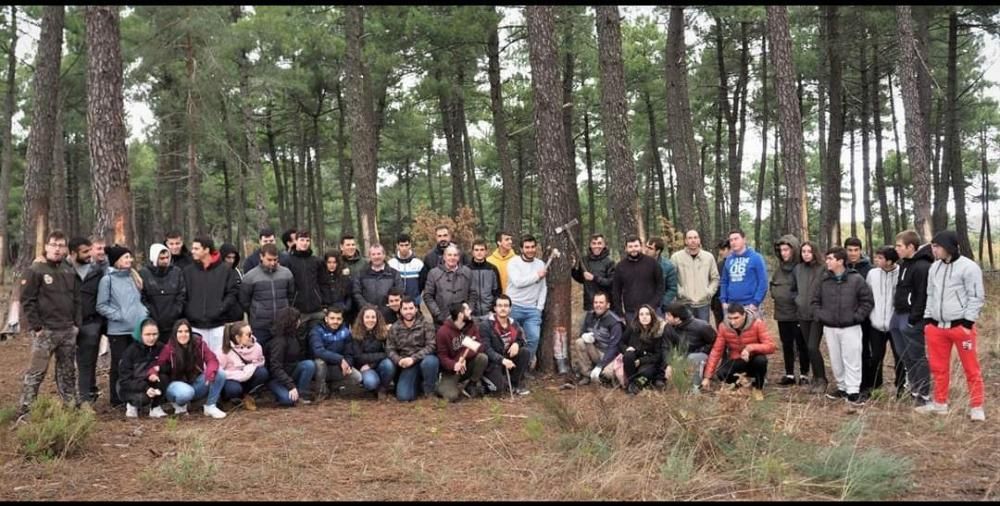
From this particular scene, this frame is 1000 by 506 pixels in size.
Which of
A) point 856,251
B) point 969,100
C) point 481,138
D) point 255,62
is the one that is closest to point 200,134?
point 255,62

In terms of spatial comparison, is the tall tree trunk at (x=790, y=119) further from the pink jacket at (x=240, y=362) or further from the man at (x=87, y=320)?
the man at (x=87, y=320)

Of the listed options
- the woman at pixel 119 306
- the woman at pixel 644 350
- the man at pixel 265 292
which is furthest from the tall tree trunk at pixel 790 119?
the woman at pixel 119 306

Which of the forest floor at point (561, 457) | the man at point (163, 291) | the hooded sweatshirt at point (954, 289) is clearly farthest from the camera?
the man at point (163, 291)

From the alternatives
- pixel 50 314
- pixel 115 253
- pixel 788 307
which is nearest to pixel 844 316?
pixel 788 307

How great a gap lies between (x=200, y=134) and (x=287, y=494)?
1487 cm

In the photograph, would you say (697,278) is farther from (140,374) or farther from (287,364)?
(140,374)

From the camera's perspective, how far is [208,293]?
7180mm

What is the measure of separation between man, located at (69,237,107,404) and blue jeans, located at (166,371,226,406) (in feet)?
2.81

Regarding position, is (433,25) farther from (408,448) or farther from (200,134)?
(408,448)

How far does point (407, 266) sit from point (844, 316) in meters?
4.84

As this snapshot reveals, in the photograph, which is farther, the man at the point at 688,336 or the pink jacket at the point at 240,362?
the man at the point at 688,336

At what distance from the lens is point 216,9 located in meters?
16.6

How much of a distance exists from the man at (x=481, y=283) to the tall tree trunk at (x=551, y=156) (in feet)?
2.49

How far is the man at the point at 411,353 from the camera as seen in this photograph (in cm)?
732
